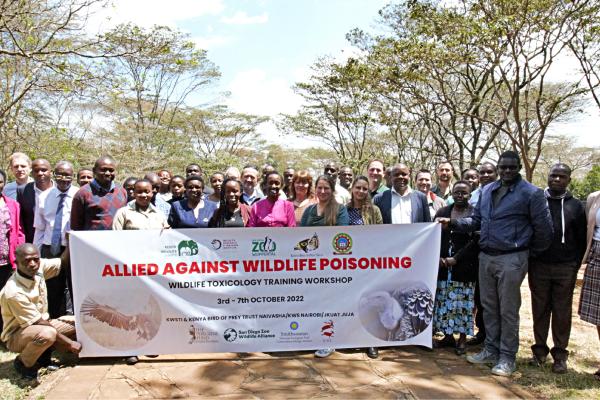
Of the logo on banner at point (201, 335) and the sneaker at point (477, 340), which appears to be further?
the sneaker at point (477, 340)

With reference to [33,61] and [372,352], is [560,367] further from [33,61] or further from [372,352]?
[33,61]

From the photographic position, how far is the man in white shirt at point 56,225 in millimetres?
4457

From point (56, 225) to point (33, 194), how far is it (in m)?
0.54

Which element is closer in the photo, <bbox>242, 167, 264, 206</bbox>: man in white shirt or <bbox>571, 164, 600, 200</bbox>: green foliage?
<bbox>242, 167, 264, 206</bbox>: man in white shirt

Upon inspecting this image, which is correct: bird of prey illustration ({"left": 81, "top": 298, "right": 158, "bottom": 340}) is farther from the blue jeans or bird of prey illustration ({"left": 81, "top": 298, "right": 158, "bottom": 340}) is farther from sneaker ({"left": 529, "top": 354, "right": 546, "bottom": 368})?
sneaker ({"left": 529, "top": 354, "right": 546, "bottom": 368})

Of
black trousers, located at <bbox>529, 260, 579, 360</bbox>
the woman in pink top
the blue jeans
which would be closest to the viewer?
the blue jeans

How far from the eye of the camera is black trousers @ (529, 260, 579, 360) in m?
3.87

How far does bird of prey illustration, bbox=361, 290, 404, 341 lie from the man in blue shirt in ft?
2.48

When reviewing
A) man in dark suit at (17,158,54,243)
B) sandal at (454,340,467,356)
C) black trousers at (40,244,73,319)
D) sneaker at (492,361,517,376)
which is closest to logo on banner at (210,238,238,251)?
black trousers at (40,244,73,319)

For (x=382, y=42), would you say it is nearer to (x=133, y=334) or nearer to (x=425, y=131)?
(x=425, y=131)

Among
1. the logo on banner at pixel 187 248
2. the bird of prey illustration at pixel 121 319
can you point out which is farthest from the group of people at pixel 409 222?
the logo on banner at pixel 187 248

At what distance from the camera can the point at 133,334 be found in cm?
394

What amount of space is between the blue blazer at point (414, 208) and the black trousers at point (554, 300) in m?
1.03

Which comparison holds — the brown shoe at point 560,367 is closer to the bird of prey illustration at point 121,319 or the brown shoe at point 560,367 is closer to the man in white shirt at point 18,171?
the bird of prey illustration at point 121,319
